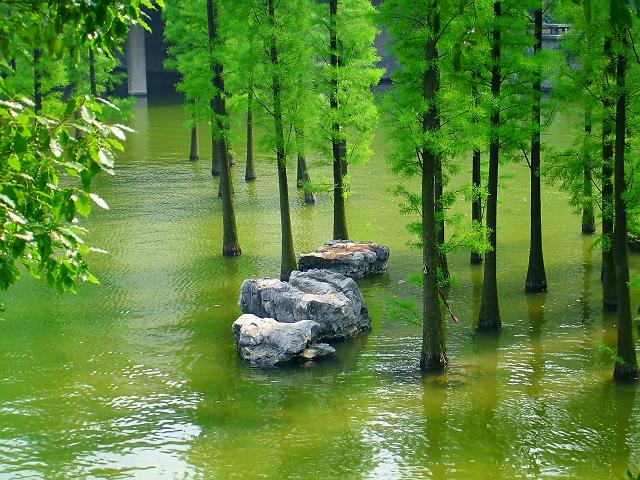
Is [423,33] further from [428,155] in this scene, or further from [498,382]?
[498,382]

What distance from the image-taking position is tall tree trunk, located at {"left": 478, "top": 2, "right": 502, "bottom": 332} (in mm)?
20062

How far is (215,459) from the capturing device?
1512 cm

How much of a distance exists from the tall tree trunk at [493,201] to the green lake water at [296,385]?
1.62ft

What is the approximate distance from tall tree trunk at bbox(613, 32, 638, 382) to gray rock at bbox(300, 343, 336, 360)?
5.57 metres

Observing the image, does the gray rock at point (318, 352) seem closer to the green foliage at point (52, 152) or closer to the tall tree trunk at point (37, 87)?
the green foliage at point (52, 152)

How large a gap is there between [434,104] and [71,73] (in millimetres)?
27142

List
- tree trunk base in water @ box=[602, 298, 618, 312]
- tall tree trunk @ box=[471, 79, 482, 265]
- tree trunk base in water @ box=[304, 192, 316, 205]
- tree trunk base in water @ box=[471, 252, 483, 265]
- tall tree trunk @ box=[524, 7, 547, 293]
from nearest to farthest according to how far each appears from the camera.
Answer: tall tree trunk @ box=[471, 79, 482, 265] < tall tree trunk @ box=[524, 7, 547, 293] < tree trunk base in water @ box=[602, 298, 618, 312] < tree trunk base in water @ box=[471, 252, 483, 265] < tree trunk base in water @ box=[304, 192, 316, 205]

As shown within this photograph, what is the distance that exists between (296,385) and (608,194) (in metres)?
7.55

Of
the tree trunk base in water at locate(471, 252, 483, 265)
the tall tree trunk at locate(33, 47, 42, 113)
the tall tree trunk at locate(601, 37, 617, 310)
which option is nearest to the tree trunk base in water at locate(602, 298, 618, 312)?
the tall tree trunk at locate(601, 37, 617, 310)

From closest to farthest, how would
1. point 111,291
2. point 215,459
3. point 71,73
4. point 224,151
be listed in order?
point 215,459 → point 111,291 → point 224,151 → point 71,73

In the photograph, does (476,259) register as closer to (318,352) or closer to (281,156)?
(281,156)

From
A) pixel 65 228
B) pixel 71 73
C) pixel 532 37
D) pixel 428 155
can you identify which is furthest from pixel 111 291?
pixel 71 73

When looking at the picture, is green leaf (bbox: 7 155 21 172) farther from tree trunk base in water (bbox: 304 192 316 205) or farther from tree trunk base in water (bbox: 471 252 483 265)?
tree trunk base in water (bbox: 304 192 316 205)

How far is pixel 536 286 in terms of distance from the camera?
23516 millimetres
